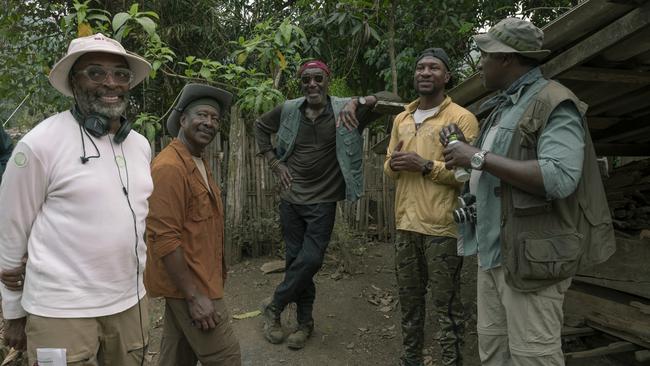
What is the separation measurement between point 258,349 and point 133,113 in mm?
5156

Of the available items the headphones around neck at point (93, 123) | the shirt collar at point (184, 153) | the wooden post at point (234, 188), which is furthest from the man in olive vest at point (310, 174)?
the wooden post at point (234, 188)

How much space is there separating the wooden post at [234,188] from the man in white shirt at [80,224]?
4000mm

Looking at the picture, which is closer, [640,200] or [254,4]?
[640,200]

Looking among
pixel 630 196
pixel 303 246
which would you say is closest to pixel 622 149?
pixel 630 196

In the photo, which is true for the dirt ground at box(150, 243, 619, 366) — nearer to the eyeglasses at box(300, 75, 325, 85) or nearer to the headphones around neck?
the eyeglasses at box(300, 75, 325, 85)

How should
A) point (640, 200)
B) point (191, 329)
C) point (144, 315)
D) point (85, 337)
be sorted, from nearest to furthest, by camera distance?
point (85, 337)
point (144, 315)
point (191, 329)
point (640, 200)

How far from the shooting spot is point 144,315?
243 cm

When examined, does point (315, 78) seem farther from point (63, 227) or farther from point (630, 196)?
point (630, 196)

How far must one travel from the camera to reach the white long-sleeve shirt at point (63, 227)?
6.59 feet

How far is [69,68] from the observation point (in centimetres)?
227

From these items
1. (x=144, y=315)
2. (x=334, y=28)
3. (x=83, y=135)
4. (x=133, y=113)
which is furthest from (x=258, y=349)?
(x=133, y=113)

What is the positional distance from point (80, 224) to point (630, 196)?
4554 mm

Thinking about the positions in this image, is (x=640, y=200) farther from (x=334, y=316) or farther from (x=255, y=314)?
(x=255, y=314)

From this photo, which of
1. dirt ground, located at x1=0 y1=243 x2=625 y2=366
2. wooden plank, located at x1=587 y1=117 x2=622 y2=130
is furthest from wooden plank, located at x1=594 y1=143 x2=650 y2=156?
dirt ground, located at x1=0 y1=243 x2=625 y2=366
